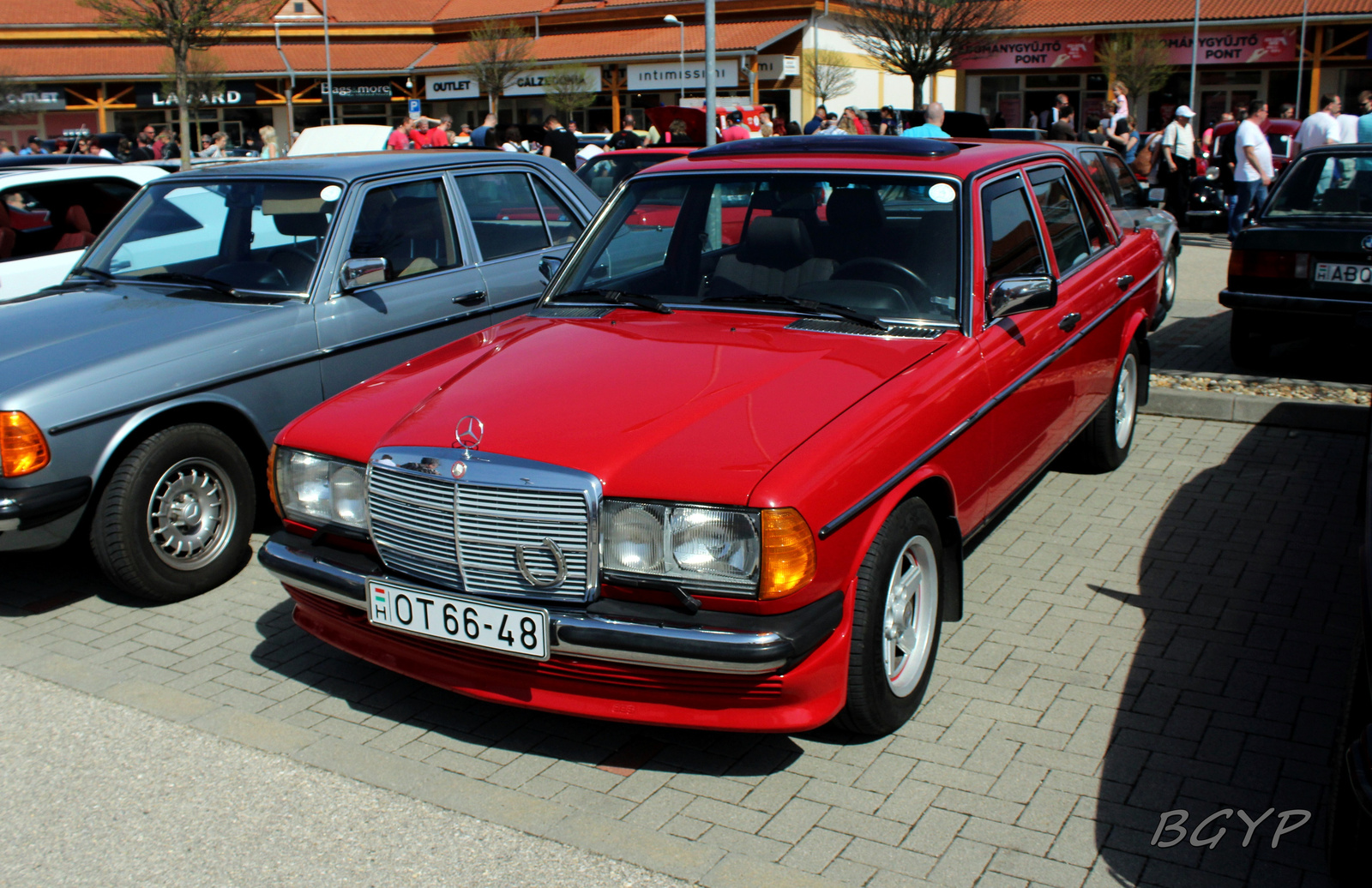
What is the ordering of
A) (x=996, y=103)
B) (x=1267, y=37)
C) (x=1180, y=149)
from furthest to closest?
(x=996, y=103), (x=1267, y=37), (x=1180, y=149)

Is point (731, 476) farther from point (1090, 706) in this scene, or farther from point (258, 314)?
point (258, 314)

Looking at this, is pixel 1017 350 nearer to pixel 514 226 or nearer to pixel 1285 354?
pixel 514 226

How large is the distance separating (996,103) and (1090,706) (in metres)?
42.7

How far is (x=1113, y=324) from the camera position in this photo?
5.82 meters

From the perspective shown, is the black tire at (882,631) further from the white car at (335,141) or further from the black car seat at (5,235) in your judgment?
the white car at (335,141)

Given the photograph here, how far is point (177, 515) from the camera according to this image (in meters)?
4.97

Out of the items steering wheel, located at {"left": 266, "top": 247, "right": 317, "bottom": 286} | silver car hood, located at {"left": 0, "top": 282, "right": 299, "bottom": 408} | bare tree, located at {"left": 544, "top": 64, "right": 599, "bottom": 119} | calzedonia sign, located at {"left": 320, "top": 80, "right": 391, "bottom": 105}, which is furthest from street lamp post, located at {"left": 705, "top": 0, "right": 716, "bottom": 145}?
calzedonia sign, located at {"left": 320, "top": 80, "right": 391, "bottom": 105}

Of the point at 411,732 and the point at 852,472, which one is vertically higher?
the point at 852,472

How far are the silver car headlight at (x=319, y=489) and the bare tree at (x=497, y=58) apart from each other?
142 ft

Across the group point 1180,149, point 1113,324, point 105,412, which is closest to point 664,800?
point 105,412

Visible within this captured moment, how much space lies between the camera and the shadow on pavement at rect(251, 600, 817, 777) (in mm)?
3623

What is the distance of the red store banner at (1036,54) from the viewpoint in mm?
39562

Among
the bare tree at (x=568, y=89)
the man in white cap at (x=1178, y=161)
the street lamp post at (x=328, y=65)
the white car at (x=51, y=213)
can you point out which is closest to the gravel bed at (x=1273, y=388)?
the white car at (x=51, y=213)

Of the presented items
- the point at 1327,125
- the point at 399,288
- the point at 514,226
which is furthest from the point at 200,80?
the point at 399,288
